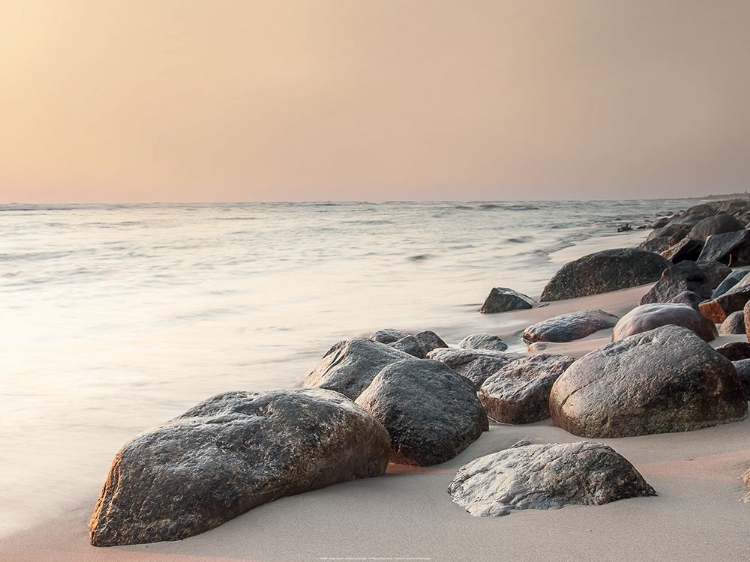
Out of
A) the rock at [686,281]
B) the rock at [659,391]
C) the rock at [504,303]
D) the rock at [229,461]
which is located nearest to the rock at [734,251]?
the rock at [686,281]

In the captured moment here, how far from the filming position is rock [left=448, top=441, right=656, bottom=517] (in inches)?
93.4

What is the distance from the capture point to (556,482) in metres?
2.44

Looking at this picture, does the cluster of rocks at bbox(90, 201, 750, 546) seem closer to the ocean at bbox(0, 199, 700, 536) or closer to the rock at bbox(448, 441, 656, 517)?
the rock at bbox(448, 441, 656, 517)

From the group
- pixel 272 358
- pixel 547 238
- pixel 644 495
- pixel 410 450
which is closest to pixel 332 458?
pixel 410 450

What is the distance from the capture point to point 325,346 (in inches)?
275

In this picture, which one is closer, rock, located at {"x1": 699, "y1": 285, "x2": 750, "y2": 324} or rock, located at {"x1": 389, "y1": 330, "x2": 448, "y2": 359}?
rock, located at {"x1": 699, "y1": 285, "x2": 750, "y2": 324}

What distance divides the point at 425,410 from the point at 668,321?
→ 193cm

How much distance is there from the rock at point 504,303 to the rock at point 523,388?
4.13 meters

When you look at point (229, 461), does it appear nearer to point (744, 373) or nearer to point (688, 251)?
point (744, 373)

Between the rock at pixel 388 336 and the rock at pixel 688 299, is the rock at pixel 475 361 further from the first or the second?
the rock at pixel 688 299

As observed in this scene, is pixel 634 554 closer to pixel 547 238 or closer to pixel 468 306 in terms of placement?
pixel 468 306

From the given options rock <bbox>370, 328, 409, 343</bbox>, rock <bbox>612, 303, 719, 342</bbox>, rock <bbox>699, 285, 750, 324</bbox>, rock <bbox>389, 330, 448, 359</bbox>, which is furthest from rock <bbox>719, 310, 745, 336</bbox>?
rock <bbox>370, 328, 409, 343</bbox>

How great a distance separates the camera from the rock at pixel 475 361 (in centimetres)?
446

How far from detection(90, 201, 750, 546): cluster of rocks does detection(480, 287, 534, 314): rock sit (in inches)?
147
